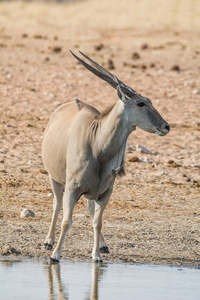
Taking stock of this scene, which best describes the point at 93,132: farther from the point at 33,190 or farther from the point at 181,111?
the point at 181,111

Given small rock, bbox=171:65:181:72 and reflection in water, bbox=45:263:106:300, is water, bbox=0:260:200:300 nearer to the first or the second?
reflection in water, bbox=45:263:106:300

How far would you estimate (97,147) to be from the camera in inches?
265

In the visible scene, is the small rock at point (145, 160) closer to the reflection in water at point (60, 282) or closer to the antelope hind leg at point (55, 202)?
the antelope hind leg at point (55, 202)

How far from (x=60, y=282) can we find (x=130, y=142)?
21.2ft

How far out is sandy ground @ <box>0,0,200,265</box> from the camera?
7.69 m

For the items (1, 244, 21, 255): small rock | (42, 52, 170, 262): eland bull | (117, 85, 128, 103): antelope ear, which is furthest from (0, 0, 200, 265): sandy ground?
(117, 85, 128, 103): antelope ear

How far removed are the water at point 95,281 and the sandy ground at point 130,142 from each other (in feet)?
1.30

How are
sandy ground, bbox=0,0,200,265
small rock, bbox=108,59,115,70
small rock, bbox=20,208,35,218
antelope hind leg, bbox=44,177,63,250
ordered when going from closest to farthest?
antelope hind leg, bbox=44,177,63,250 < sandy ground, bbox=0,0,200,265 < small rock, bbox=20,208,35,218 < small rock, bbox=108,59,115,70

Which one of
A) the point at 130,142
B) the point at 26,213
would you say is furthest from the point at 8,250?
the point at 130,142

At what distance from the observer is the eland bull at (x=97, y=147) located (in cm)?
653

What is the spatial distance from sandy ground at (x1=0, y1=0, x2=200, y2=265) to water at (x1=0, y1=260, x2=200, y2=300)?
1.30 feet

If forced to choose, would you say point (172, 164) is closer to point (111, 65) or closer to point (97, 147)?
point (97, 147)

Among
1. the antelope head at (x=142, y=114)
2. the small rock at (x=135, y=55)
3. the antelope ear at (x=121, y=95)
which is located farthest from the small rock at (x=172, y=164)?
the small rock at (x=135, y=55)

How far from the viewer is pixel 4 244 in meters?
7.27
